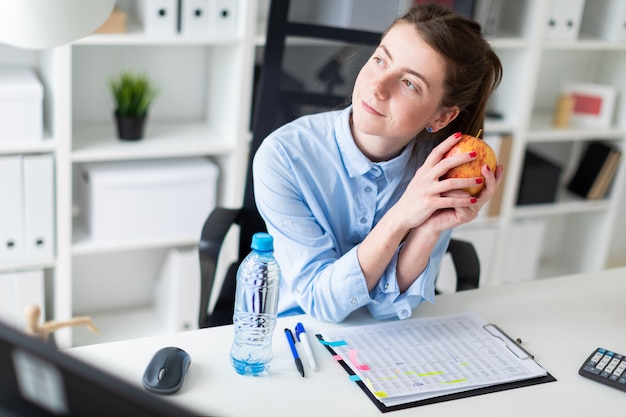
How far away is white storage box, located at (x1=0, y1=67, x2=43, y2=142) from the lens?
2256mm

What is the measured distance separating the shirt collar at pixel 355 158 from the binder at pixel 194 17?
100 centimetres

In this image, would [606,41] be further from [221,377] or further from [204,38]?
[221,377]

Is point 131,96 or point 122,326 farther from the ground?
point 131,96

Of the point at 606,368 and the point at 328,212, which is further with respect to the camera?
the point at 328,212

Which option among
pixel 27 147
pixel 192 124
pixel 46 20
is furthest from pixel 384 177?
pixel 192 124

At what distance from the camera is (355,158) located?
1560 millimetres

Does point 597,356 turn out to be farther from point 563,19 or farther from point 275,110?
point 563,19

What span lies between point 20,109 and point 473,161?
1.45m

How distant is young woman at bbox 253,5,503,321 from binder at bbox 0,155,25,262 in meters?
1.06

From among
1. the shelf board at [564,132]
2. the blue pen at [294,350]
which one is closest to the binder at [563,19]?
the shelf board at [564,132]

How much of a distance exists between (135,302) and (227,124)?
0.81 metres

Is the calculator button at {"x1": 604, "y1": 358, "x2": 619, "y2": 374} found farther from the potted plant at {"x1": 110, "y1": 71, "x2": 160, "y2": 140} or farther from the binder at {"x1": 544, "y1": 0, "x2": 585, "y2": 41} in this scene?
the binder at {"x1": 544, "y1": 0, "x2": 585, "y2": 41}

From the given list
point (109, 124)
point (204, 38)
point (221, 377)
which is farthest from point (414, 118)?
point (109, 124)

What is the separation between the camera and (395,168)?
1.58 metres
